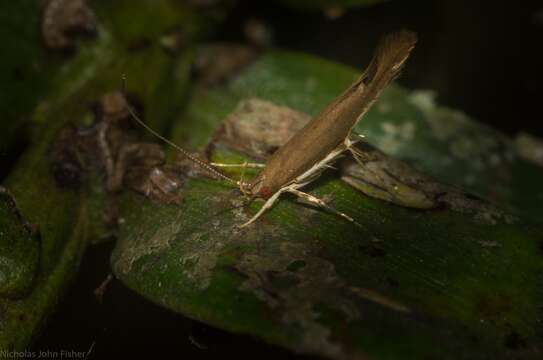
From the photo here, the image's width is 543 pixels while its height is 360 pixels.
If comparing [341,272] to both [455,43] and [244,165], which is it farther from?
[455,43]

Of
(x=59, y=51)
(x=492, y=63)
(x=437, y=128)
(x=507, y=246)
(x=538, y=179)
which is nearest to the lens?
(x=507, y=246)

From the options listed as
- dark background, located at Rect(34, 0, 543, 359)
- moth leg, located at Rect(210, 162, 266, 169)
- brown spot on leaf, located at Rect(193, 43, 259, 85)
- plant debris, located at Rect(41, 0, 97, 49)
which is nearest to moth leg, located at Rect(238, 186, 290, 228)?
moth leg, located at Rect(210, 162, 266, 169)

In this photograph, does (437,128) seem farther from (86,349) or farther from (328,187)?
(86,349)

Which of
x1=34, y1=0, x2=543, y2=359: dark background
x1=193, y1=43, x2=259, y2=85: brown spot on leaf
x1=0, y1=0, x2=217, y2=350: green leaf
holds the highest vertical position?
x1=34, y1=0, x2=543, y2=359: dark background

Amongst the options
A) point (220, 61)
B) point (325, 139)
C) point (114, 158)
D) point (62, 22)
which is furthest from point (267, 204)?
point (62, 22)

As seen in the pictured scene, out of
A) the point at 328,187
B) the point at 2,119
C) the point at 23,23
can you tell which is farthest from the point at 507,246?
the point at 23,23

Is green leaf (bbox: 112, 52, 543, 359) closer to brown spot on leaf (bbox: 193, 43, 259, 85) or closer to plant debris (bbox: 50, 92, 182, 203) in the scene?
plant debris (bbox: 50, 92, 182, 203)

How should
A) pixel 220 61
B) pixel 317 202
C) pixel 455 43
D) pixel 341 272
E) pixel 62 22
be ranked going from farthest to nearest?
pixel 455 43 < pixel 220 61 < pixel 62 22 < pixel 317 202 < pixel 341 272
